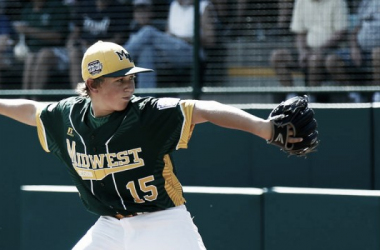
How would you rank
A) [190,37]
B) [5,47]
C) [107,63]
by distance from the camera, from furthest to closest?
[5,47], [190,37], [107,63]

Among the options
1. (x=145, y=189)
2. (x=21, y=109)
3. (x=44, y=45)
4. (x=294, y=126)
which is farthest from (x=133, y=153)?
(x=44, y=45)

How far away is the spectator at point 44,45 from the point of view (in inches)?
345

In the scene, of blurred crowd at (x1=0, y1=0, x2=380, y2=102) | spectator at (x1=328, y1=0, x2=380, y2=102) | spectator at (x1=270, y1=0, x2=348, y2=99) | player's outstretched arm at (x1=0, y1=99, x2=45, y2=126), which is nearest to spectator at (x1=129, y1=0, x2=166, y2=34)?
blurred crowd at (x1=0, y1=0, x2=380, y2=102)

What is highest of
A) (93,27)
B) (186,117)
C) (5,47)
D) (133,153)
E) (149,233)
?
(93,27)

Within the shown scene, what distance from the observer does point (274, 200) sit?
5.25 meters

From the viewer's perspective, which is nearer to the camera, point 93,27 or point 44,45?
point 93,27

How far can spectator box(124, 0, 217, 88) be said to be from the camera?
7992 mm

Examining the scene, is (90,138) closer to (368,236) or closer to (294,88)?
(368,236)

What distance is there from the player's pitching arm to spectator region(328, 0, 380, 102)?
3.82 m

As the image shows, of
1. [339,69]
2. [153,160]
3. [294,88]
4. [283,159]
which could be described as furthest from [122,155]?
[339,69]

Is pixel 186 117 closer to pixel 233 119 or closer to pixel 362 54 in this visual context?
pixel 233 119

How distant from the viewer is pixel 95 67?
438 cm

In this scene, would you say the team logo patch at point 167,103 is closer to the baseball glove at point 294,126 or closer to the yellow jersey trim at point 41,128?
the baseball glove at point 294,126

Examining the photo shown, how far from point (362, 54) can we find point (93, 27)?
10.4 ft
